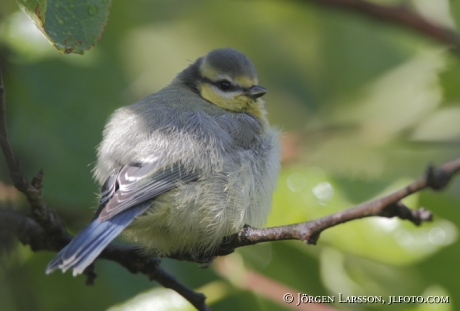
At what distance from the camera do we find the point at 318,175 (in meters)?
2.67

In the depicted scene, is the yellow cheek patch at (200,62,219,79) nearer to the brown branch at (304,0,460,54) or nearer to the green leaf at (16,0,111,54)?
the brown branch at (304,0,460,54)

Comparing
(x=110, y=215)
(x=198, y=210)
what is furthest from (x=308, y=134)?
(x=110, y=215)

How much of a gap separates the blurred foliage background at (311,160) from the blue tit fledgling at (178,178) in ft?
0.42

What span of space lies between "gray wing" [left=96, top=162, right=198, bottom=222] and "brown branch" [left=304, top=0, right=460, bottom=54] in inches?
55.6

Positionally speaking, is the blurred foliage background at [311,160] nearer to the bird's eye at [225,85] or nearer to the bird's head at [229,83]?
the bird's head at [229,83]

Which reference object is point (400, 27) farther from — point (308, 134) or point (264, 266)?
point (264, 266)

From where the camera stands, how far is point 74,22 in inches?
67.5

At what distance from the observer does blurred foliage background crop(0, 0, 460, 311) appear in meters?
2.40

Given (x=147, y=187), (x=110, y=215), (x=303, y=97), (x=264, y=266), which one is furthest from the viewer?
(x=303, y=97)

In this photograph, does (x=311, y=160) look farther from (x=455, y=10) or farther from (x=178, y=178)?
(x=178, y=178)

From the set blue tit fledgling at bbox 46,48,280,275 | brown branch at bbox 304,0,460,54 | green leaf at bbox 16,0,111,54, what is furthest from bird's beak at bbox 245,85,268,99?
green leaf at bbox 16,0,111,54

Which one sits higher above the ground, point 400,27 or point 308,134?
point 400,27

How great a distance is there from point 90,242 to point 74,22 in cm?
80

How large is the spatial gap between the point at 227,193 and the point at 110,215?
0.55 m
